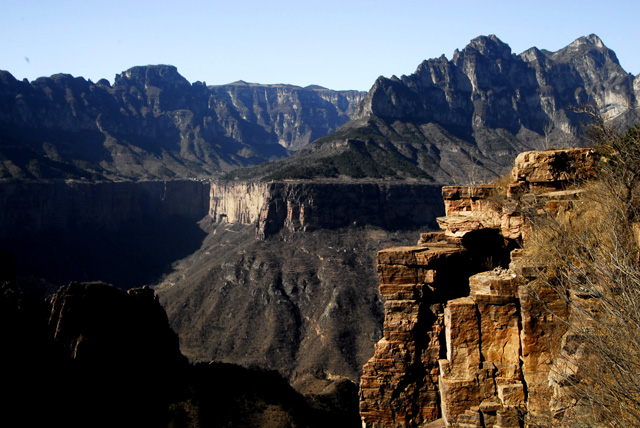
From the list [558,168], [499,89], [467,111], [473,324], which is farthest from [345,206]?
[499,89]

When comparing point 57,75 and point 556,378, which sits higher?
point 57,75

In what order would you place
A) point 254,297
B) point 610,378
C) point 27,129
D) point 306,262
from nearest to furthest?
point 610,378 < point 254,297 < point 306,262 < point 27,129

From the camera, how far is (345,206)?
96.7m

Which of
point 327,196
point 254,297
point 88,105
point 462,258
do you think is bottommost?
point 254,297

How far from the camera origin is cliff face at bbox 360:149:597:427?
1293cm

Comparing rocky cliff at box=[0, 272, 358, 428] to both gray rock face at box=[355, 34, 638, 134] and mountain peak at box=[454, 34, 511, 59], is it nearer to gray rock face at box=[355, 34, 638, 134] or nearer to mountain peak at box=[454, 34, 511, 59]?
gray rock face at box=[355, 34, 638, 134]

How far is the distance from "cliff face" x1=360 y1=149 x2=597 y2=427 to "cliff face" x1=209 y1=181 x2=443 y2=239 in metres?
76.6

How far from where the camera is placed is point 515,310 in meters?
13.3

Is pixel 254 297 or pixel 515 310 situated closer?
pixel 515 310

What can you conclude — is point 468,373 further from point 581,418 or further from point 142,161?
point 142,161

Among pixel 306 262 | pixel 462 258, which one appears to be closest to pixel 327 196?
pixel 306 262

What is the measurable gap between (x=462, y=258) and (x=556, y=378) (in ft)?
16.2

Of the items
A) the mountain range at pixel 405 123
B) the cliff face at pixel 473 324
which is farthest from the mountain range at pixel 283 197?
the cliff face at pixel 473 324

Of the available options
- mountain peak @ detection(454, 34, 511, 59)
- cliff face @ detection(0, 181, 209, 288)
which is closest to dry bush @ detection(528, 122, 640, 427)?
cliff face @ detection(0, 181, 209, 288)
